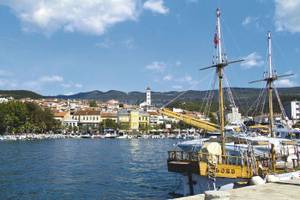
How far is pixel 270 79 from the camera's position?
49.0 meters

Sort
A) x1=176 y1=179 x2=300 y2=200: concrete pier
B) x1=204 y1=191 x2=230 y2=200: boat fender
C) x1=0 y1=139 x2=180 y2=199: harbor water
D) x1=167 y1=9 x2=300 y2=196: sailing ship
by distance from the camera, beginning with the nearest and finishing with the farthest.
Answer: x1=204 y1=191 x2=230 y2=200: boat fender < x1=176 y1=179 x2=300 y2=200: concrete pier < x1=167 y1=9 x2=300 y2=196: sailing ship < x1=0 y1=139 x2=180 y2=199: harbor water

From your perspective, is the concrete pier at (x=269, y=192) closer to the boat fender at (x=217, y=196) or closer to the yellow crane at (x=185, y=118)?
the boat fender at (x=217, y=196)

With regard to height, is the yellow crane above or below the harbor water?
above

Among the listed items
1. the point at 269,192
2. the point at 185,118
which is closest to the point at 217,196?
the point at 269,192

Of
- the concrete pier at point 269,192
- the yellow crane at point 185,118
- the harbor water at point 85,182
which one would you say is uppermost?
the yellow crane at point 185,118

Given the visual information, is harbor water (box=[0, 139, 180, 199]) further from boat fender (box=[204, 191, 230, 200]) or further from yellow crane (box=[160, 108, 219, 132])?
boat fender (box=[204, 191, 230, 200])

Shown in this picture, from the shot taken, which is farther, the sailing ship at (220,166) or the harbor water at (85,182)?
the harbor water at (85,182)

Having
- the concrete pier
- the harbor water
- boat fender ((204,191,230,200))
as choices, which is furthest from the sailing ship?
boat fender ((204,191,230,200))

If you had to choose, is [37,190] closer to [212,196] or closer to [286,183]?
[286,183]

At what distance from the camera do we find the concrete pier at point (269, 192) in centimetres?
1540

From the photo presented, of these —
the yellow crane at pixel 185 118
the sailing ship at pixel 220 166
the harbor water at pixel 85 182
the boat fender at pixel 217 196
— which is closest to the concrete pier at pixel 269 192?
the boat fender at pixel 217 196

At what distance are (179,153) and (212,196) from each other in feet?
52.3

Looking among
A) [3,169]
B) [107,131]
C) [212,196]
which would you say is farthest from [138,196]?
[107,131]

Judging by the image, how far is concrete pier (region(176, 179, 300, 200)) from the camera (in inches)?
606
